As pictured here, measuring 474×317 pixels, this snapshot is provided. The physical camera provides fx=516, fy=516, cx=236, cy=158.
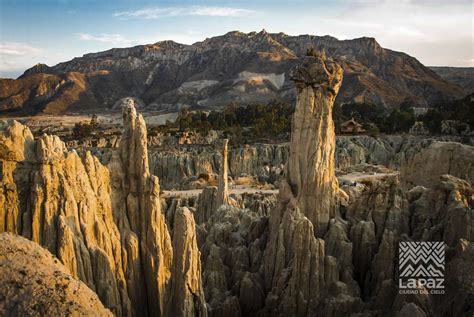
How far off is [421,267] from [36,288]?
13238mm

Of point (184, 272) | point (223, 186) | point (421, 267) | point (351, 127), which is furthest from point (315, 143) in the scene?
point (351, 127)

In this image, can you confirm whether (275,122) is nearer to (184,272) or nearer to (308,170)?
(308,170)

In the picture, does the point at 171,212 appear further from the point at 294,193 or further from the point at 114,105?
the point at 114,105

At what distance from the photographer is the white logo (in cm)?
1692

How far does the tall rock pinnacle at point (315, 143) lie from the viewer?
2253cm

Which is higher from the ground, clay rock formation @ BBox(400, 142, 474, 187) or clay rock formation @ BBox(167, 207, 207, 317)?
clay rock formation @ BBox(400, 142, 474, 187)

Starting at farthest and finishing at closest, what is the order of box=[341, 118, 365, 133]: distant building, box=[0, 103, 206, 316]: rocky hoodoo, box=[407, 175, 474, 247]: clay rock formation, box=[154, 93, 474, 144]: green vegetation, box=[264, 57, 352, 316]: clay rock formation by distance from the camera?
1. box=[341, 118, 365, 133]: distant building
2. box=[154, 93, 474, 144]: green vegetation
3. box=[264, 57, 352, 316]: clay rock formation
4. box=[407, 175, 474, 247]: clay rock formation
5. box=[0, 103, 206, 316]: rocky hoodoo

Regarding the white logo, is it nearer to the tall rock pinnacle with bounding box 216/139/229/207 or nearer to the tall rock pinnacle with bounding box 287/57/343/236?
the tall rock pinnacle with bounding box 287/57/343/236

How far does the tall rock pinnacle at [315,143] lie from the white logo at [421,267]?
14.0 ft

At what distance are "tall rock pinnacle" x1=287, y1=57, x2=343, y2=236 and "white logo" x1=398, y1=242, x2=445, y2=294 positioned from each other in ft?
14.0

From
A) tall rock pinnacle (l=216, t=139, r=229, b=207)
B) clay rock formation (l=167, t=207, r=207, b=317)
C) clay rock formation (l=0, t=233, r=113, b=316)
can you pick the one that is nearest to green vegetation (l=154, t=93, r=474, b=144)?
Result: tall rock pinnacle (l=216, t=139, r=229, b=207)

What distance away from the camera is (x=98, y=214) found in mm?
15844

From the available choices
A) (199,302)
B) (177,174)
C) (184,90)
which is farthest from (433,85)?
(199,302)

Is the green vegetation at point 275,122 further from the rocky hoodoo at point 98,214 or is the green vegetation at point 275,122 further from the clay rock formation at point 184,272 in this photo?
the clay rock formation at point 184,272
